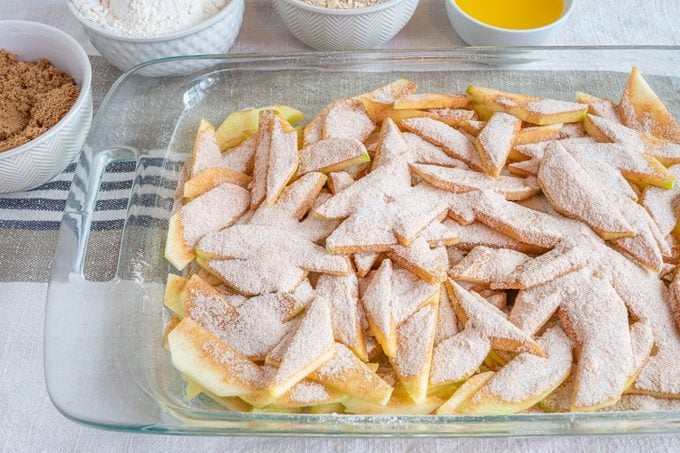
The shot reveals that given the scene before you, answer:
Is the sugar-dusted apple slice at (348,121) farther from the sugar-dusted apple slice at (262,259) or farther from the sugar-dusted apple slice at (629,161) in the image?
the sugar-dusted apple slice at (629,161)

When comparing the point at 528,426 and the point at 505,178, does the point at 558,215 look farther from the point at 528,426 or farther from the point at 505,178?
the point at 528,426

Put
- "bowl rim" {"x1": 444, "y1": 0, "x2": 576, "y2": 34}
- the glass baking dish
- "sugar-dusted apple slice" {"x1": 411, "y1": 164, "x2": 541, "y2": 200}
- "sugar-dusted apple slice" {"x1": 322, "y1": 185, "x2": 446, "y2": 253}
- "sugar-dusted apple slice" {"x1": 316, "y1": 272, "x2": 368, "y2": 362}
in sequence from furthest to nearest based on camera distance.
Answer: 1. "bowl rim" {"x1": 444, "y1": 0, "x2": 576, "y2": 34}
2. "sugar-dusted apple slice" {"x1": 411, "y1": 164, "x2": 541, "y2": 200}
3. "sugar-dusted apple slice" {"x1": 322, "y1": 185, "x2": 446, "y2": 253}
4. "sugar-dusted apple slice" {"x1": 316, "y1": 272, "x2": 368, "y2": 362}
5. the glass baking dish

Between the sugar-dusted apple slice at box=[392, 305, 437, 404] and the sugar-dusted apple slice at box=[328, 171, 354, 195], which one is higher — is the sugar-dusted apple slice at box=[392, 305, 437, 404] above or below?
below

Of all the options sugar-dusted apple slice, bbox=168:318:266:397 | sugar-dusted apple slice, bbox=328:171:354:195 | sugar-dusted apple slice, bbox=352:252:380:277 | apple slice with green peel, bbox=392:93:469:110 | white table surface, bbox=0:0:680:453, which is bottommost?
white table surface, bbox=0:0:680:453

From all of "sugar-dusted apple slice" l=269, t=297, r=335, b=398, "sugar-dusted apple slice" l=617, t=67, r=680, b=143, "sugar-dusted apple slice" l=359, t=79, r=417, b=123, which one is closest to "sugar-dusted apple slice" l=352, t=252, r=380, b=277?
"sugar-dusted apple slice" l=269, t=297, r=335, b=398

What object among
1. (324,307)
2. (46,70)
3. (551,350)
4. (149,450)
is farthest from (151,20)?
(551,350)

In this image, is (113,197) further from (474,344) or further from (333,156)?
(474,344)

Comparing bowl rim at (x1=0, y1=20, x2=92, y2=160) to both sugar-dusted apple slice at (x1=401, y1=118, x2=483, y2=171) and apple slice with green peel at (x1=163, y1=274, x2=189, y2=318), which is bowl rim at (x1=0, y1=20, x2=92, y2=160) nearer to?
apple slice with green peel at (x1=163, y1=274, x2=189, y2=318)
